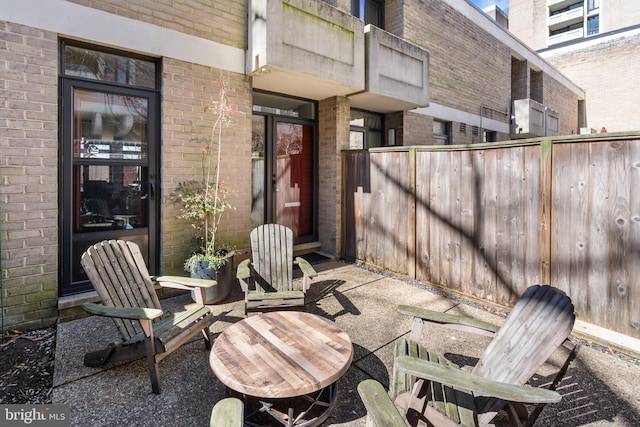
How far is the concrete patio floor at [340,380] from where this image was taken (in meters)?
2.23

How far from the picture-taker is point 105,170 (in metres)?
4.12

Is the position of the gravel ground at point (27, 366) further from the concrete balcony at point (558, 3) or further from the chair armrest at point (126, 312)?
the concrete balcony at point (558, 3)

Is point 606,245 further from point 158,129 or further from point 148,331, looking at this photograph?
point 158,129

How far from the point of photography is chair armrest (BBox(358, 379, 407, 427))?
137 centimetres

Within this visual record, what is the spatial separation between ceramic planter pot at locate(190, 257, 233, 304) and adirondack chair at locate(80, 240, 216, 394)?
106 centimetres

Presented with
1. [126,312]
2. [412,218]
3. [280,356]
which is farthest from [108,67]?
[412,218]

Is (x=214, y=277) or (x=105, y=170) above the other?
(x=105, y=170)

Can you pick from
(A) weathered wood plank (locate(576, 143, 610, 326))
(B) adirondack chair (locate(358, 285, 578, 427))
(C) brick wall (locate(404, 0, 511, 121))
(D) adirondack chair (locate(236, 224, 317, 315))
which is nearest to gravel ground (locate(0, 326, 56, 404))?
(D) adirondack chair (locate(236, 224, 317, 315))

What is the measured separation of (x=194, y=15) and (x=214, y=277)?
11.8 ft

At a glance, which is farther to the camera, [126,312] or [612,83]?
[612,83]

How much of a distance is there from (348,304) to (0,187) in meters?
3.98

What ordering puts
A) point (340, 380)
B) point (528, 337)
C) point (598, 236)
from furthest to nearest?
point (598, 236) < point (340, 380) < point (528, 337)

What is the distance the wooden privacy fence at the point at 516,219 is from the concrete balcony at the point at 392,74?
1329mm

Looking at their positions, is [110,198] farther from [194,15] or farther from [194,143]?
[194,15]
